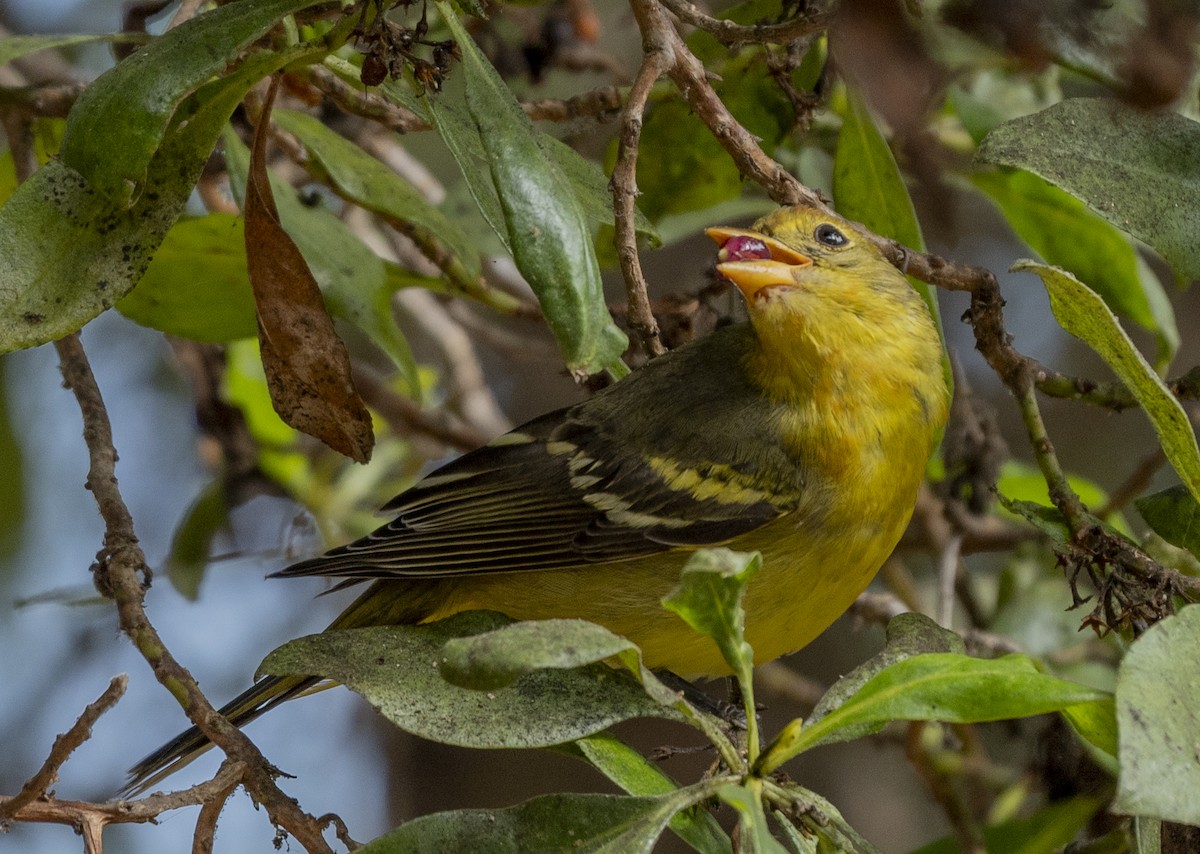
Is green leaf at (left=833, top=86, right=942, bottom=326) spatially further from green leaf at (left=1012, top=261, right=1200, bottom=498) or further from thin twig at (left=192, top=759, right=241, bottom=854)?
thin twig at (left=192, top=759, right=241, bottom=854)

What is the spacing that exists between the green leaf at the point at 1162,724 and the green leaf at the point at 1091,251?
142 centimetres

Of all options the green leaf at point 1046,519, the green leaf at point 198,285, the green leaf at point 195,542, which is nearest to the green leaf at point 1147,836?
the green leaf at point 1046,519

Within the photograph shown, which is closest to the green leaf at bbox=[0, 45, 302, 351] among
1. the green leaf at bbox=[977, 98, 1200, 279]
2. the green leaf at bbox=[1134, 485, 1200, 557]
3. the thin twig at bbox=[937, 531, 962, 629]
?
the green leaf at bbox=[977, 98, 1200, 279]

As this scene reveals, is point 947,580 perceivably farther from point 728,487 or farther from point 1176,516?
point 1176,516

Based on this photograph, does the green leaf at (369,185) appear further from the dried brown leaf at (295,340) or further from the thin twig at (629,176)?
the thin twig at (629,176)

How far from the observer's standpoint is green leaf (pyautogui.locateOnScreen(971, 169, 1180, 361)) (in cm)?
275

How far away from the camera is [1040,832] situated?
2676mm

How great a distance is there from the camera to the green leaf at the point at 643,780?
5.56 feet

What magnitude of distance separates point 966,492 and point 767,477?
918 millimetres

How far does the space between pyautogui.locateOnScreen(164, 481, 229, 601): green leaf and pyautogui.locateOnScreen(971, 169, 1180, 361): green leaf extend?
2.13 metres

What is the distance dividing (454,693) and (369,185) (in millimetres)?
1199

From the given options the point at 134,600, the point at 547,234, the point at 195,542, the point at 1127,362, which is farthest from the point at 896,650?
the point at 195,542

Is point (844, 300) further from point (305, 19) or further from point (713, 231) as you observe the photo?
point (305, 19)

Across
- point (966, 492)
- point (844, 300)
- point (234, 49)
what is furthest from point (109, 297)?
point (966, 492)
